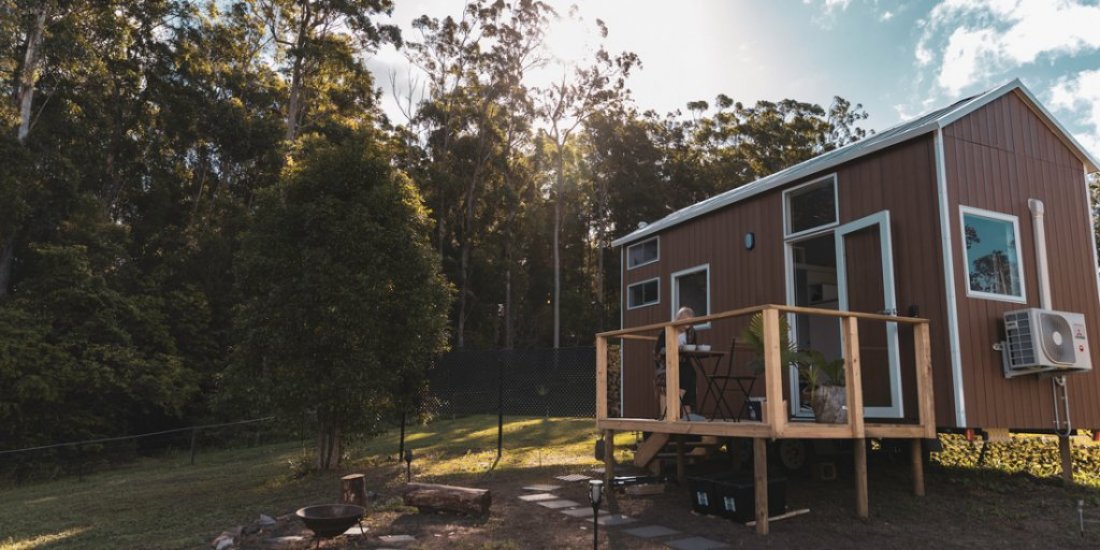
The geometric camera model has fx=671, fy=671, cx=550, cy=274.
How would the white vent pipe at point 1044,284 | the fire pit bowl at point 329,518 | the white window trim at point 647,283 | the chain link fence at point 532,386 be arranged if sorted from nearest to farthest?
the fire pit bowl at point 329,518 → the white vent pipe at point 1044,284 → the white window trim at point 647,283 → the chain link fence at point 532,386

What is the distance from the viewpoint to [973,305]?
19.9 feet

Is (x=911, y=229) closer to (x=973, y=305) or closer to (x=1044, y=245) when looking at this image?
(x=973, y=305)

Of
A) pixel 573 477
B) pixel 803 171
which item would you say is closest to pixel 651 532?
pixel 573 477

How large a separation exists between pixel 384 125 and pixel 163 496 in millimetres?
20247

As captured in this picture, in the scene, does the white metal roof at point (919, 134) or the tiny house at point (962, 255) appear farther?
the white metal roof at point (919, 134)

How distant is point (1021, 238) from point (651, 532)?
4.70 meters

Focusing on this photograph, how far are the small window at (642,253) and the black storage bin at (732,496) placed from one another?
4.49 metres

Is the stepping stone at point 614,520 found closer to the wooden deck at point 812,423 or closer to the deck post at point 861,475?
the wooden deck at point 812,423

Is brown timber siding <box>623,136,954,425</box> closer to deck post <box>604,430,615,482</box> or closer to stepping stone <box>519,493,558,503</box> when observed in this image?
deck post <box>604,430,615,482</box>

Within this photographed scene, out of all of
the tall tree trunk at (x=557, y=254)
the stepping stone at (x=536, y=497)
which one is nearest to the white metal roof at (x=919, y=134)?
the stepping stone at (x=536, y=497)

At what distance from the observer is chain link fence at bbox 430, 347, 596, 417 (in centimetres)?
1330

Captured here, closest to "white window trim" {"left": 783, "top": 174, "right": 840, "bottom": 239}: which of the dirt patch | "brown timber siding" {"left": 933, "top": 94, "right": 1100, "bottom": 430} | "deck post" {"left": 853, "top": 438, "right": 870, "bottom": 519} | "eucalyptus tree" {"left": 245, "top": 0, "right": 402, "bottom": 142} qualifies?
"brown timber siding" {"left": 933, "top": 94, "right": 1100, "bottom": 430}

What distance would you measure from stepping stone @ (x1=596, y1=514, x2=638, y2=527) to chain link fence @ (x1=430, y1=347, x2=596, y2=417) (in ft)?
23.7

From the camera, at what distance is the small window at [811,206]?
7152mm
